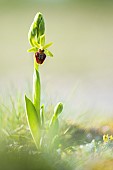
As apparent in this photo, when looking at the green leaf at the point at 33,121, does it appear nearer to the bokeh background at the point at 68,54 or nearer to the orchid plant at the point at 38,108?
the orchid plant at the point at 38,108

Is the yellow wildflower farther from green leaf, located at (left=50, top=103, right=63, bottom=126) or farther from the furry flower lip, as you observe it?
the furry flower lip

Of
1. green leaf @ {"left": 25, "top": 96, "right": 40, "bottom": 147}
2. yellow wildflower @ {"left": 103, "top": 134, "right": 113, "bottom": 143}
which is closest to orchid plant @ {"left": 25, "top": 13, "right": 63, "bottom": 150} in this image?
green leaf @ {"left": 25, "top": 96, "right": 40, "bottom": 147}

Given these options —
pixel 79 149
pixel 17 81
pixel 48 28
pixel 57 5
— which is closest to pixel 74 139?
pixel 79 149

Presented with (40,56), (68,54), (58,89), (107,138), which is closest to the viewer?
(40,56)

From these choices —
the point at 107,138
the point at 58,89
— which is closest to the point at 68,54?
the point at 58,89

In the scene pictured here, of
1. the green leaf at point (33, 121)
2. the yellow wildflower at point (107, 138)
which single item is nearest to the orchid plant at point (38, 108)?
the green leaf at point (33, 121)

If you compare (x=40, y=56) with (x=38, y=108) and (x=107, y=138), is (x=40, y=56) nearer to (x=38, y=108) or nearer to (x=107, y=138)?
(x=38, y=108)
